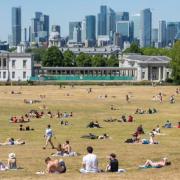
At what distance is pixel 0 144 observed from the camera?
3991 cm

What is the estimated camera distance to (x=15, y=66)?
16562 centimetres

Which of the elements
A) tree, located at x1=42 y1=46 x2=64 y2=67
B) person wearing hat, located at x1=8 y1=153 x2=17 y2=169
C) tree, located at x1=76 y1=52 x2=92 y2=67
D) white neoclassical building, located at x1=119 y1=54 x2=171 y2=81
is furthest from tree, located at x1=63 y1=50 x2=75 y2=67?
person wearing hat, located at x1=8 y1=153 x2=17 y2=169

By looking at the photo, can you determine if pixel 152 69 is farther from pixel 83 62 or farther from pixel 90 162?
pixel 90 162

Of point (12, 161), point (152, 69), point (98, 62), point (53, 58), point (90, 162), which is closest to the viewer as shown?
point (90, 162)

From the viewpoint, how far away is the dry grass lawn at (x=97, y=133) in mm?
27047

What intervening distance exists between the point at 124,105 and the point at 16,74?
291ft

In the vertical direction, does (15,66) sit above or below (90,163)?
above

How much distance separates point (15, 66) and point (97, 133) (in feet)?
393

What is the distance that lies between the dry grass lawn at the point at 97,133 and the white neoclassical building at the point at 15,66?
72.9 meters

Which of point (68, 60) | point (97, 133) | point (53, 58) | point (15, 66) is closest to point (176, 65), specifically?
point (15, 66)

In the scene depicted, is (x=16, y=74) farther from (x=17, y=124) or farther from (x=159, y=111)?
(x=17, y=124)

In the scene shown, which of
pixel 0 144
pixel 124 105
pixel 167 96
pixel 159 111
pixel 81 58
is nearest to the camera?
pixel 0 144

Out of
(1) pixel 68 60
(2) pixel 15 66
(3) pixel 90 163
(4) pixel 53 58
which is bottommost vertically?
(3) pixel 90 163

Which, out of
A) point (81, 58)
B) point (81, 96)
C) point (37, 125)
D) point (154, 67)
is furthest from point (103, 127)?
point (81, 58)
